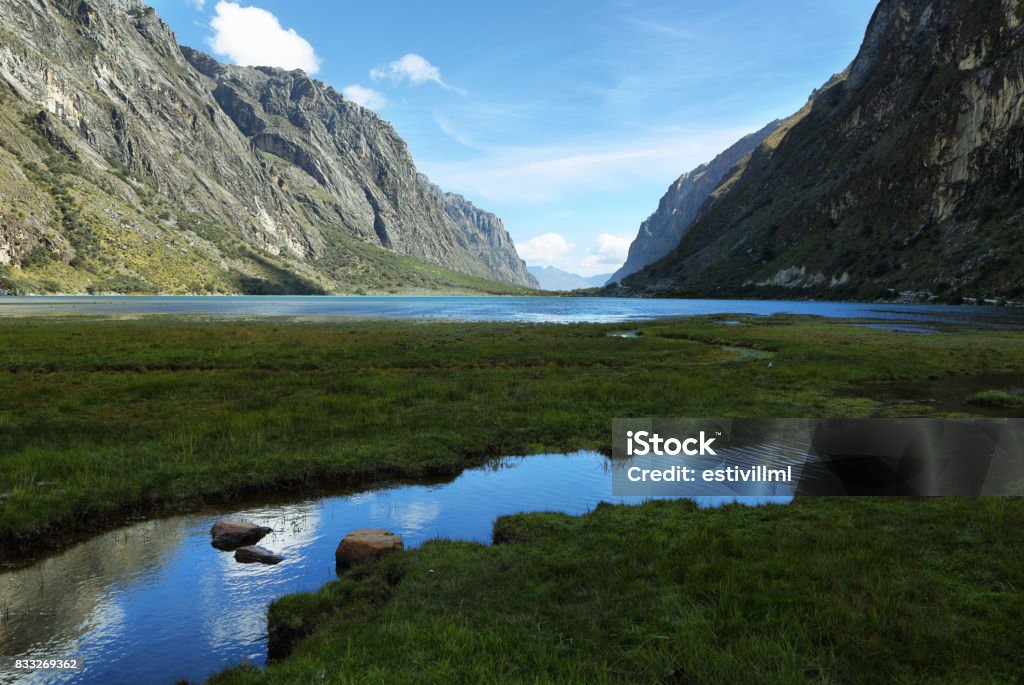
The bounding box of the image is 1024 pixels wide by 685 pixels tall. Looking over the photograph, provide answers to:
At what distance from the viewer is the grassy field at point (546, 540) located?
275 inches

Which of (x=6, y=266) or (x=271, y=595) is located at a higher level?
(x=6, y=266)

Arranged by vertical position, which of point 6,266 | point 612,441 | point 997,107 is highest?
point 997,107

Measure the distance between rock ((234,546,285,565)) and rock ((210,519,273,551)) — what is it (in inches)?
24.0

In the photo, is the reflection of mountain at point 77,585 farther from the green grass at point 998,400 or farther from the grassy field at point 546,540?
the green grass at point 998,400

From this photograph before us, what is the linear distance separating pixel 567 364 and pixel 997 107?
16447 centimetres

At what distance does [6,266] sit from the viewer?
597 ft

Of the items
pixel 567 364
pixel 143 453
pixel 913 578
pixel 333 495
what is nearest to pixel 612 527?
pixel 913 578

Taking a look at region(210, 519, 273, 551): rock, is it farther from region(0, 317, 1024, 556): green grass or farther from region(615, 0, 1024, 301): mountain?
region(615, 0, 1024, 301): mountain

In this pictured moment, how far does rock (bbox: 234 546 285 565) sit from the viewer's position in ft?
36.7

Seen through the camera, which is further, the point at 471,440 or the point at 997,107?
the point at 997,107

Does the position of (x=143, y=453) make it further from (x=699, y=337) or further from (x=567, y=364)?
(x=699, y=337)

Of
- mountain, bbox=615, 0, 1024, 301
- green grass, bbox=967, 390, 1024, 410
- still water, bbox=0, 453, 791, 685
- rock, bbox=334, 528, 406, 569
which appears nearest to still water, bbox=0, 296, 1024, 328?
mountain, bbox=615, 0, 1024, 301

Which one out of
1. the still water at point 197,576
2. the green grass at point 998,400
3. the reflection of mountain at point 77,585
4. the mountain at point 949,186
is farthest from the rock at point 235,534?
the mountain at point 949,186

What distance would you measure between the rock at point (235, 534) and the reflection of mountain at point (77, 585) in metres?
0.83
